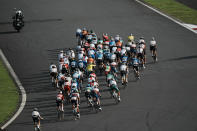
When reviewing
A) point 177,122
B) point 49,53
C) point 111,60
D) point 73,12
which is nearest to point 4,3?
point 73,12

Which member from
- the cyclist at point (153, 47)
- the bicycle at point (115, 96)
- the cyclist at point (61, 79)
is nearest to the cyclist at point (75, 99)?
the bicycle at point (115, 96)

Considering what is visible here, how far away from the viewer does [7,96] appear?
47.1m

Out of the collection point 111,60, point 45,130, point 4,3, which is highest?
point 4,3

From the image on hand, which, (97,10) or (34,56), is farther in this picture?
(97,10)

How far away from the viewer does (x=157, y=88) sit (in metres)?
47.4

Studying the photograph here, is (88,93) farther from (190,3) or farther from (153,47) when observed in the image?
(190,3)

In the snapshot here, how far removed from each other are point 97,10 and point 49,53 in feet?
55.8

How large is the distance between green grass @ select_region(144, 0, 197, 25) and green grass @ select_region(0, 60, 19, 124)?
Result: 26329mm

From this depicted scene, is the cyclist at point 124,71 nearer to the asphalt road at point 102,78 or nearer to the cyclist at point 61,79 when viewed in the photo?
the asphalt road at point 102,78

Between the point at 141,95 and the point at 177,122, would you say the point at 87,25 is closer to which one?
the point at 141,95

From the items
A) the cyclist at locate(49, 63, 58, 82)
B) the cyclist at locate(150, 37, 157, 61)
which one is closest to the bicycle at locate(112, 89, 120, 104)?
the cyclist at locate(49, 63, 58, 82)

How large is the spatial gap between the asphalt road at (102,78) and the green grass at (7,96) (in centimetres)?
109

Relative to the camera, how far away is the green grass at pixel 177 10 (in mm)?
69812

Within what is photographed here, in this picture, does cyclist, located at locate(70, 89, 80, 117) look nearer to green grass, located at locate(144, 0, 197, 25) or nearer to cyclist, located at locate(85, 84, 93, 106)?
cyclist, located at locate(85, 84, 93, 106)
